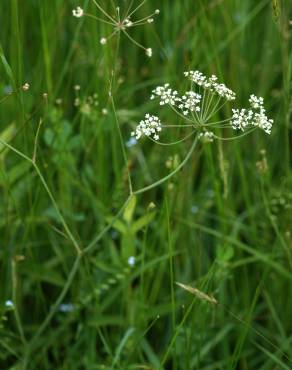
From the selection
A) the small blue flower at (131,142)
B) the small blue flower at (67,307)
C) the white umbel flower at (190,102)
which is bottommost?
the small blue flower at (67,307)

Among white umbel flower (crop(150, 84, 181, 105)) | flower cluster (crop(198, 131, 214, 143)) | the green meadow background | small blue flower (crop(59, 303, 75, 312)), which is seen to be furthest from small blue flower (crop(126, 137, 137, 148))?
white umbel flower (crop(150, 84, 181, 105))

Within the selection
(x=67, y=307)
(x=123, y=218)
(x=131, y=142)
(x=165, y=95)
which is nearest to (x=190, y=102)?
(x=165, y=95)

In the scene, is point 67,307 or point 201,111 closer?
point 201,111

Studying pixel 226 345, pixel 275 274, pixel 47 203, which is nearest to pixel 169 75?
pixel 47 203

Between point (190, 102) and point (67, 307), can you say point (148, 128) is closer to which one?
point (190, 102)

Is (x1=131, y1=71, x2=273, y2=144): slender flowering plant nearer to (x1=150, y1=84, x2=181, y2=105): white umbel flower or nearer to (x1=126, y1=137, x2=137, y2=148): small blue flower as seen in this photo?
(x1=150, y1=84, x2=181, y2=105): white umbel flower

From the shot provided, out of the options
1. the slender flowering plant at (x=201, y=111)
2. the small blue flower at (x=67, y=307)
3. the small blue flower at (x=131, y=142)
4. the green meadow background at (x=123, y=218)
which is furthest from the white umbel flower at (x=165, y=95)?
the small blue flower at (x=67, y=307)

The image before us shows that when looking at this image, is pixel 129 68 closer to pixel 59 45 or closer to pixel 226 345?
pixel 59 45

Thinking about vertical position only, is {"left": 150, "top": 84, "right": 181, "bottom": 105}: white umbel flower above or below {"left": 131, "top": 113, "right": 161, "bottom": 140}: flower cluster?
above

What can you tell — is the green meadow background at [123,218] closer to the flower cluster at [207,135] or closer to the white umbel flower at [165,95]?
the flower cluster at [207,135]
